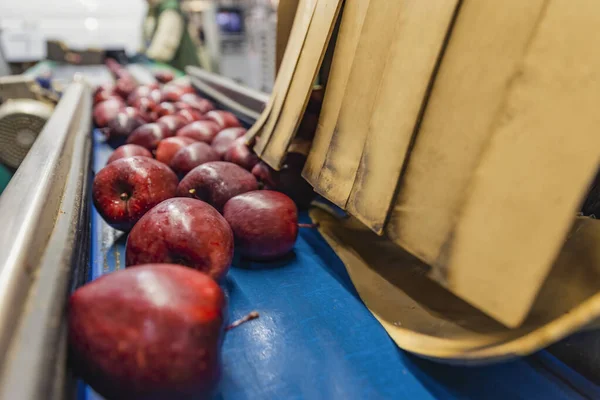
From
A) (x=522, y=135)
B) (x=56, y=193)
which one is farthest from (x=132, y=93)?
(x=522, y=135)

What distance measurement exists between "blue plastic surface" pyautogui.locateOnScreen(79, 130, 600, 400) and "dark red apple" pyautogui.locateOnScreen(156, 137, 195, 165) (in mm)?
734

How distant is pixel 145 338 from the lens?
23.0 inches

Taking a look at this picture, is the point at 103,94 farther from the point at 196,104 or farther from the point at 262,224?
the point at 262,224

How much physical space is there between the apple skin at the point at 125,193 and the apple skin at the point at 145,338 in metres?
0.53

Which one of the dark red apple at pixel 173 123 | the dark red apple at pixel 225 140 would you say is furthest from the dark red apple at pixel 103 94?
the dark red apple at pixel 225 140

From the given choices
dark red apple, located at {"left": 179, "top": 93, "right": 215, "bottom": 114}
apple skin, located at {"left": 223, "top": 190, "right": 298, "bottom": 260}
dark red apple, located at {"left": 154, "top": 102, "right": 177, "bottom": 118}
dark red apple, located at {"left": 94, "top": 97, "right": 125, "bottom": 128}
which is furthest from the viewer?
dark red apple, located at {"left": 179, "top": 93, "right": 215, "bottom": 114}

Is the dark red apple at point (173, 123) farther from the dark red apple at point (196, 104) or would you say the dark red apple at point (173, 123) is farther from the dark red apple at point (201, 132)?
the dark red apple at point (196, 104)

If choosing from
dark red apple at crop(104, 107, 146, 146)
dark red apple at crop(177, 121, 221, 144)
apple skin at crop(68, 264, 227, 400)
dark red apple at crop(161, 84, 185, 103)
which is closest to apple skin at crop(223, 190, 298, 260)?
apple skin at crop(68, 264, 227, 400)

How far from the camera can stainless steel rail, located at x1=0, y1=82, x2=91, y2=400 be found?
519 millimetres

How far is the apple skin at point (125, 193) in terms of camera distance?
115 cm

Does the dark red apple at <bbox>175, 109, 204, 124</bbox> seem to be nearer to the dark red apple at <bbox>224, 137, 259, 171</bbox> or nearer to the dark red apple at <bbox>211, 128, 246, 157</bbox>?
the dark red apple at <bbox>211, 128, 246, 157</bbox>

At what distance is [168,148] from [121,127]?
68 centimetres

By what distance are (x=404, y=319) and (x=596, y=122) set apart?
0.57 meters

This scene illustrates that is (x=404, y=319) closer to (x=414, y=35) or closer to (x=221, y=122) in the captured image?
(x=414, y=35)
